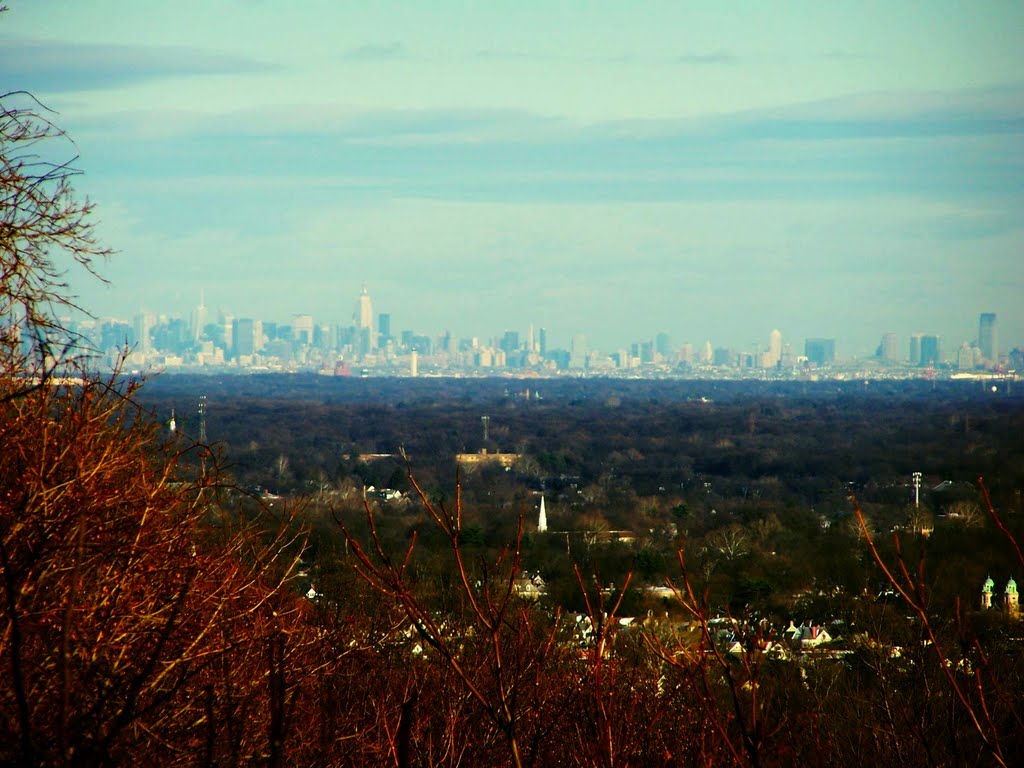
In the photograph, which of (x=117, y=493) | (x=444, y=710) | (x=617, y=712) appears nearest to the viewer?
(x=617, y=712)

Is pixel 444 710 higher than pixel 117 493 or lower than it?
lower

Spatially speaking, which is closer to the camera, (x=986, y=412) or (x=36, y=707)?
(x=36, y=707)

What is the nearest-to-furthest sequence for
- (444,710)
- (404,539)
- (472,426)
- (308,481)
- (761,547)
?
1. (444,710)
2. (404,539)
3. (761,547)
4. (308,481)
5. (472,426)

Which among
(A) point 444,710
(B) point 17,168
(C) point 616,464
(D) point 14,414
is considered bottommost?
(C) point 616,464

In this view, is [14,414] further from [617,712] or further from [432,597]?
[432,597]

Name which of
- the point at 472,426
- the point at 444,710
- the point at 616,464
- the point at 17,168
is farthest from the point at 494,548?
the point at 472,426

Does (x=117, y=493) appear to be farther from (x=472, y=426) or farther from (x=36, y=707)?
(x=472, y=426)

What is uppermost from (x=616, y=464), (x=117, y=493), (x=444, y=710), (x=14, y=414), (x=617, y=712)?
(x=14, y=414)

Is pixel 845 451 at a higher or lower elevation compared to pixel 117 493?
lower

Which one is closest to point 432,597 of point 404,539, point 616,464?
point 404,539
